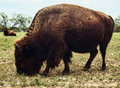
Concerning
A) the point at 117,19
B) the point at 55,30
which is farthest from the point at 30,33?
the point at 117,19

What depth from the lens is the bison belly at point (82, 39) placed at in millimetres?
6582

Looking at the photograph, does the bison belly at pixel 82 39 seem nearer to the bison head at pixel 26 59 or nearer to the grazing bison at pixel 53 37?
the grazing bison at pixel 53 37

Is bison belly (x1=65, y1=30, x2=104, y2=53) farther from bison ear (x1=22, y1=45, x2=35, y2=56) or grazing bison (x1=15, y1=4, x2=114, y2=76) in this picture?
bison ear (x1=22, y1=45, x2=35, y2=56)

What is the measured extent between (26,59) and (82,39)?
2025 mm

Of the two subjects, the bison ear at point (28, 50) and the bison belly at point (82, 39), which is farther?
the bison belly at point (82, 39)

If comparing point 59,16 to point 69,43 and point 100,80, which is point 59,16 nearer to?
point 69,43

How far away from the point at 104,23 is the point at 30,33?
121 inches

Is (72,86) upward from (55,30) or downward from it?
downward

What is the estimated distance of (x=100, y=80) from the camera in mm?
5801

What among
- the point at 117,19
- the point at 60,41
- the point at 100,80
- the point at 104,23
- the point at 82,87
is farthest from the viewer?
the point at 117,19

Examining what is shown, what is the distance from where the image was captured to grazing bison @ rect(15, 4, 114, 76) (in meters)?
6.20

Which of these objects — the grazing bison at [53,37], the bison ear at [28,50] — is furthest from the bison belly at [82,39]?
the bison ear at [28,50]

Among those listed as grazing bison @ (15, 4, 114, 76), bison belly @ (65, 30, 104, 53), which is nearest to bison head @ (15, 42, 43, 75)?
grazing bison @ (15, 4, 114, 76)

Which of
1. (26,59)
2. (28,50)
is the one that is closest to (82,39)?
(28,50)
